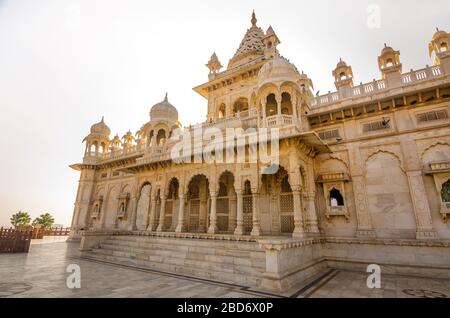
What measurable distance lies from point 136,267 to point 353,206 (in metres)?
9.78

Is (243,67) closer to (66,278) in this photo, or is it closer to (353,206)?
(353,206)

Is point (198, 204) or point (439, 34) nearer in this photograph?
point (439, 34)

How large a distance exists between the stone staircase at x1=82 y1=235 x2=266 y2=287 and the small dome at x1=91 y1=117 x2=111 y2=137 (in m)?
14.4

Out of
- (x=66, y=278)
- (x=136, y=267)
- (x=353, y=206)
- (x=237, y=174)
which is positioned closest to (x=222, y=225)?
(x=237, y=174)

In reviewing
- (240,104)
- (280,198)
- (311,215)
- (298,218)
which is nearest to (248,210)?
(280,198)

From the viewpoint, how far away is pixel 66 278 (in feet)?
24.0

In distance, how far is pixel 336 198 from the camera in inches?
468

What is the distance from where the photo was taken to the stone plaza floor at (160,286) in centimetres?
583

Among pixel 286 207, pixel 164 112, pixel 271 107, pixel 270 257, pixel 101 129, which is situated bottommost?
pixel 270 257

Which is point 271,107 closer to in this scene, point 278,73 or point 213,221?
point 278,73

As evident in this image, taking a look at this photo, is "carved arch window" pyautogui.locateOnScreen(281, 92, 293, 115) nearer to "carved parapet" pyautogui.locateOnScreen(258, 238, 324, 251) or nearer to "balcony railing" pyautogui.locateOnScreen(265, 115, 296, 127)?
"balcony railing" pyautogui.locateOnScreen(265, 115, 296, 127)

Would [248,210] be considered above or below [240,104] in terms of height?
below

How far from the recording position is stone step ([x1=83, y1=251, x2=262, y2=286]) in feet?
23.6

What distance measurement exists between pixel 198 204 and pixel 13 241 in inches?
415
